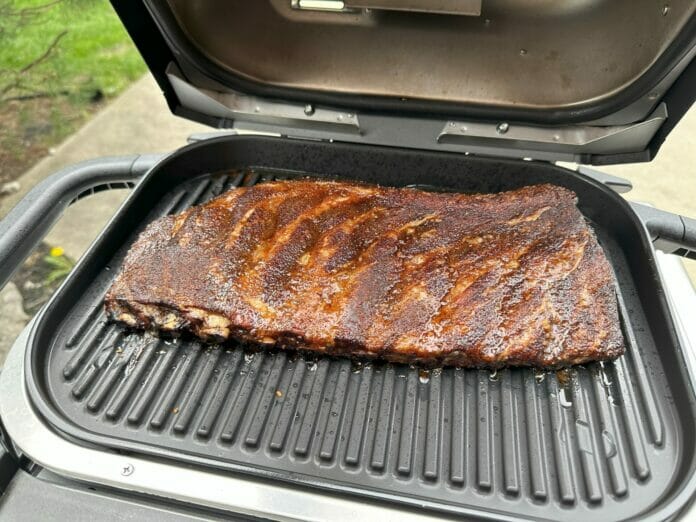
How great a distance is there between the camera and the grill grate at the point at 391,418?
5.07 ft

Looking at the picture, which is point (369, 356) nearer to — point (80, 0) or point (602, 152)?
point (602, 152)

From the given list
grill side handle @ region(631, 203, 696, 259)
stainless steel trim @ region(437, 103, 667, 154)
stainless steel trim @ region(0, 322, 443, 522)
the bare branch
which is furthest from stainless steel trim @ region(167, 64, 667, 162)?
the bare branch

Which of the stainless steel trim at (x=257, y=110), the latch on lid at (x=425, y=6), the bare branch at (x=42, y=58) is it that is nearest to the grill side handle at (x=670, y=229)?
the latch on lid at (x=425, y=6)

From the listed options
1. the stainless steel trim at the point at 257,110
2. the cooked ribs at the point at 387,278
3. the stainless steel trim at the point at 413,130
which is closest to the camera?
the cooked ribs at the point at 387,278

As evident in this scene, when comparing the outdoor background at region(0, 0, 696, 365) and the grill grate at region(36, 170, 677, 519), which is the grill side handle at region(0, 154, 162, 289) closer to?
the grill grate at region(36, 170, 677, 519)

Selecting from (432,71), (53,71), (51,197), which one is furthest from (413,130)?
(53,71)

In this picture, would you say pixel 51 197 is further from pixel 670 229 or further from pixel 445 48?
pixel 670 229

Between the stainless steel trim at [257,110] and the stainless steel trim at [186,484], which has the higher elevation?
the stainless steel trim at [257,110]

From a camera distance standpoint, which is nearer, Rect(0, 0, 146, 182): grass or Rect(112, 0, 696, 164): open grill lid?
Rect(112, 0, 696, 164): open grill lid

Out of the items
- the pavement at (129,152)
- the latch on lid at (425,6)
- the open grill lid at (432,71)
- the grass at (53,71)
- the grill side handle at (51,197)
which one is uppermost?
the latch on lid at (425,6)

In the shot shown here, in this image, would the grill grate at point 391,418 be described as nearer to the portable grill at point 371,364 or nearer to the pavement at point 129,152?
the portable grill at point 371,364

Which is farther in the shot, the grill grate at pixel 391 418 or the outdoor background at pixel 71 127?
the outdoor background at pixel 71 127

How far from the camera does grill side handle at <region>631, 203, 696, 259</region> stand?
2.18 m

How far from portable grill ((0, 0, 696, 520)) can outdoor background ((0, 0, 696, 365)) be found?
6.76 ft
